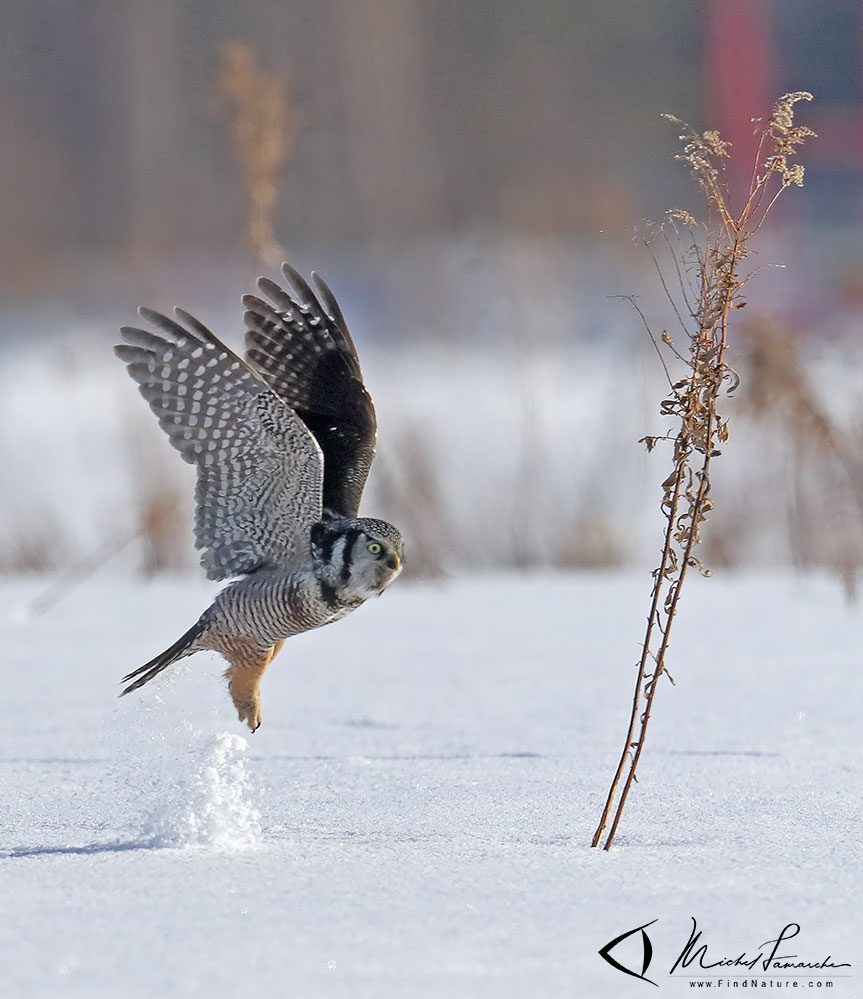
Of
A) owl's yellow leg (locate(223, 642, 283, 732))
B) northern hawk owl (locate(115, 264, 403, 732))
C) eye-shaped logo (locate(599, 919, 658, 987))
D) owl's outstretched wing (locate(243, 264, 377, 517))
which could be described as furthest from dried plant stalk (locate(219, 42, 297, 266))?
eye-shaped logo (locate(599, 919, 658, 987))

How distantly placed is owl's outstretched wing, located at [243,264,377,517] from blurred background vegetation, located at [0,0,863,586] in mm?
1282

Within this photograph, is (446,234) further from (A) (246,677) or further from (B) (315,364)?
(A) (246,677)

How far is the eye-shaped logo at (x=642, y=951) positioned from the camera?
2275 millimetres

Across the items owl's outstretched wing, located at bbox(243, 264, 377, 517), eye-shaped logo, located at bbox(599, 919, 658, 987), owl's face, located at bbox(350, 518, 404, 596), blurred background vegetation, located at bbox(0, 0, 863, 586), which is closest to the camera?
eye-shaped logo, located at bbox(599, 919, 658, 987)

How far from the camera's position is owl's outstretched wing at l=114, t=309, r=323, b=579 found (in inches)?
142

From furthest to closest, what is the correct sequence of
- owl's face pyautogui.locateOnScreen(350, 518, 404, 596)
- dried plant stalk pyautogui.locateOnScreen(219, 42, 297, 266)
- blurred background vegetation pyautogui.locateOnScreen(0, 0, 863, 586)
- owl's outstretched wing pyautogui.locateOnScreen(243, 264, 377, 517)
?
blurred background vegetation pyautogui.locateOnScreen(0, 0, 863, 586) < dried plant stalk pyautogui.locateOnScreen(219, 42, 297, 266) < owl's outstretched wing pyautogui.locateOnScreen(243, 264, 377, 517) < owl's face pyautogui.locateOnScreen(350, 518, 404, 596)

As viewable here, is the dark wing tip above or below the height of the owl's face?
above

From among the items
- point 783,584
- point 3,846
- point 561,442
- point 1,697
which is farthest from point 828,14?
point 3,846

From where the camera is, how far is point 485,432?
32.5 feet

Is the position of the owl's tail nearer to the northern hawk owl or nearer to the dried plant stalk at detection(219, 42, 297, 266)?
the northern hawk owl

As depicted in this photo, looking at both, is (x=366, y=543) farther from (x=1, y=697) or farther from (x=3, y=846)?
(x=1, y=697)

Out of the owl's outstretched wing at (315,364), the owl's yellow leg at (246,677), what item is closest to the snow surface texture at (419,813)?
the owl's yellow leg at (246,677)

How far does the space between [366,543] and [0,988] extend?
1.57 m

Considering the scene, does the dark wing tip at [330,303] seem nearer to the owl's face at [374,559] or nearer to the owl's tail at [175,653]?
the owl's face at [374,559]
